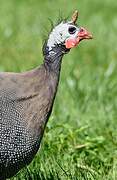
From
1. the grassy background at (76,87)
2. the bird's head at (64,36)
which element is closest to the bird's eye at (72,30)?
the bird's head at (64,36)

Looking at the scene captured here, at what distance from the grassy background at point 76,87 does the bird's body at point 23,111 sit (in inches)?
15.8

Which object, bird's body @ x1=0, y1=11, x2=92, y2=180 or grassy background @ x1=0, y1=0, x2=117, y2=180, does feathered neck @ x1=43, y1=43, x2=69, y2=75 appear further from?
grassy background @ x1=0, y1=0, x2=117, y2=180

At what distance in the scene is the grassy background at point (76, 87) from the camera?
454 centimetres

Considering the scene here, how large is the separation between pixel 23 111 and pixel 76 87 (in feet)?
7.83

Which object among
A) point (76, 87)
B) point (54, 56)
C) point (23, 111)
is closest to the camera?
point (23, 111)

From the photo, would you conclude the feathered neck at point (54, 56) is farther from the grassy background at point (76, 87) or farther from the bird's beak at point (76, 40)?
the grassy background at point (76, 87)

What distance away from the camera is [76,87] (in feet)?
20.0

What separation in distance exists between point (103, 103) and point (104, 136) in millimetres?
765

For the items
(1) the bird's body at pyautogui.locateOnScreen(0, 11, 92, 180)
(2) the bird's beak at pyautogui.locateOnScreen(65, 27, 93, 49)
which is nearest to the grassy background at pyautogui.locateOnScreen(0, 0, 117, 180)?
(2) the bird's beak at pyautogui.locateOnScreen(65, 27, 93, 49)

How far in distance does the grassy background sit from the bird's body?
1.32 ft

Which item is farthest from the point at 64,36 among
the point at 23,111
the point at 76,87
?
the point at 76,87

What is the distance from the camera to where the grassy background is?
4535 mm

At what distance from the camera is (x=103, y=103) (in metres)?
5.95

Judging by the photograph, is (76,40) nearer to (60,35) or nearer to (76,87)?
(60,35)
